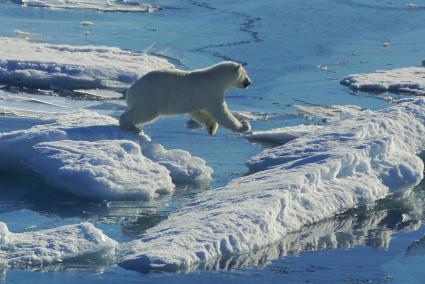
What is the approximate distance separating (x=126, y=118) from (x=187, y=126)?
1.43m

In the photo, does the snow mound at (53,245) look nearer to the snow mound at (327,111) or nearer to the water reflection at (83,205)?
the water reflection at (83,205)

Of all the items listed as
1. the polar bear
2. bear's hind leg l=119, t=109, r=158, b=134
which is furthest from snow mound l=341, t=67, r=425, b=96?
bear's hind leg l=119, t=109, r=158, b=134

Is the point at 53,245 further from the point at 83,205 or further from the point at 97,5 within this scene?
the point at 97,5

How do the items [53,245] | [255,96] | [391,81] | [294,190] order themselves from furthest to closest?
[391,81] < [255,96] < [294,190] < [53,245]

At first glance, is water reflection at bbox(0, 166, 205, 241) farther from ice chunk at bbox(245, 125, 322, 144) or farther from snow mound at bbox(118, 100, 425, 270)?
ice chunk at bbox(245, 125, 322, 144)

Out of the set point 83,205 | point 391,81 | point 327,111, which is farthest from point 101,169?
point 391,81

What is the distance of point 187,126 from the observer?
9234mm

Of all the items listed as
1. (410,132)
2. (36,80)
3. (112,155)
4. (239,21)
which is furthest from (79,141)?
(239,21)

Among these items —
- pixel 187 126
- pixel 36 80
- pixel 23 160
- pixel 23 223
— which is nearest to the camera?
pixel 23 223

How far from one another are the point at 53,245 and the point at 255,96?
17.7 feet

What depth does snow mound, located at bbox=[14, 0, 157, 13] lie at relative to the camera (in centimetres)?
1588

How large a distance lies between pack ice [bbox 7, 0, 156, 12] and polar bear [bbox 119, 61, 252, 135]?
25.0 feet

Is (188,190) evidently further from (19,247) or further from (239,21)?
(239,21)

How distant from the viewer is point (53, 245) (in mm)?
5805
